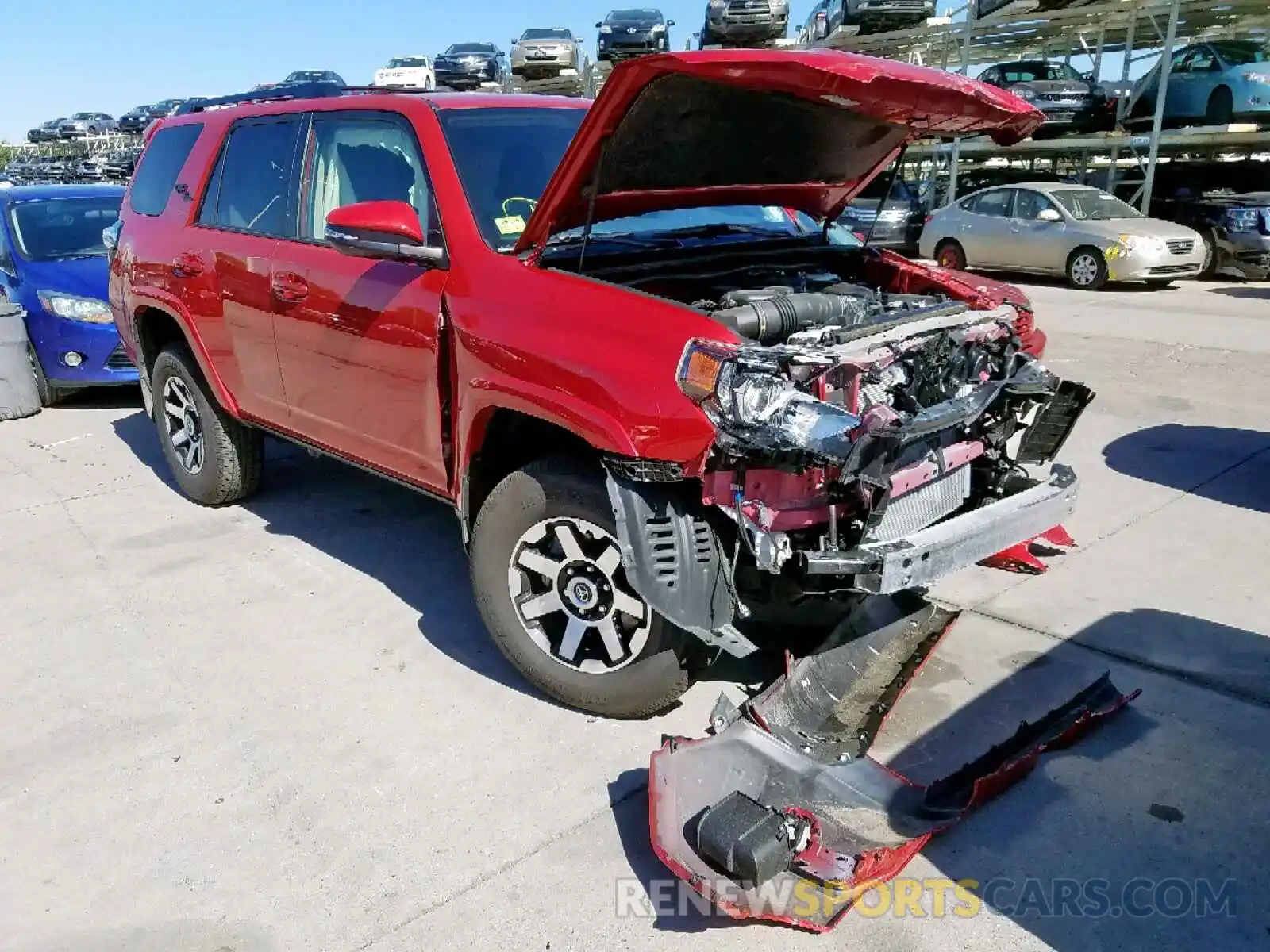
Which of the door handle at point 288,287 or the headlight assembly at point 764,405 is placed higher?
the door handle at point 288,287

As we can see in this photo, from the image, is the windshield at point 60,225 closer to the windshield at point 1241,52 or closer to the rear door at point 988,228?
the rear door at point 988,228

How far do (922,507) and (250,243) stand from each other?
10.4 feet

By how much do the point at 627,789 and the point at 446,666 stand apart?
1042mm

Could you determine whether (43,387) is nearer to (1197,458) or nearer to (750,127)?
(750,127)

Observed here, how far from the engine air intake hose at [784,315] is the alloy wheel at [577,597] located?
794 mm

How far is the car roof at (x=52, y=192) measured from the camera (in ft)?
28.3

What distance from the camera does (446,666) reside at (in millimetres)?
3768

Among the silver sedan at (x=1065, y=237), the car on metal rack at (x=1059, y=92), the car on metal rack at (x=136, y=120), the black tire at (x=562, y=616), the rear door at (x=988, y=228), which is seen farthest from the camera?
the car on metal rack at (x=136, y=120)

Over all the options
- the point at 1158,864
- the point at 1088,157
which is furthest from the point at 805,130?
the point at 1088,157

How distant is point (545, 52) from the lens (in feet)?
77.6

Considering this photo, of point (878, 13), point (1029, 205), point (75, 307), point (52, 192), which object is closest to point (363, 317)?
point (75, 307)

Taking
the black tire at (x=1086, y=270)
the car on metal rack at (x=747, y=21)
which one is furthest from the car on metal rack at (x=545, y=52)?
the black tire at (x=1086, y=270)

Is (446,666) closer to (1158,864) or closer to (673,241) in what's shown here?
(673,241)

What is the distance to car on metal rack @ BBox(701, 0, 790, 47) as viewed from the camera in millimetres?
18938
